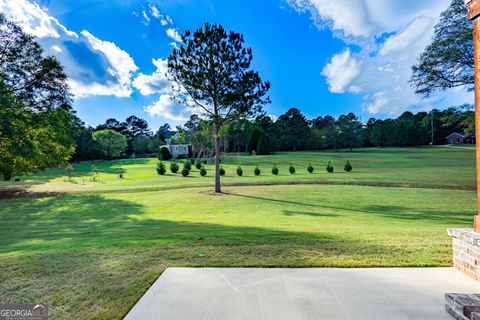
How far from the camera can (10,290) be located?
3.06 m

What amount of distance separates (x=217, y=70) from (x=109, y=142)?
48059 mm

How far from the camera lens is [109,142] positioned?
55219 mm

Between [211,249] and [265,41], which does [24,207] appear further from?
[265,41]

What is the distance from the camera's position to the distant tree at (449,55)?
14062mm

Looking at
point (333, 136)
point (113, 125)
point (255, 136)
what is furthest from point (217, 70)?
point (113, 125)

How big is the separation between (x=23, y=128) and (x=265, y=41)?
588 inches

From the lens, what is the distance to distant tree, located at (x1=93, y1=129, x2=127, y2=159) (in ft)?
176

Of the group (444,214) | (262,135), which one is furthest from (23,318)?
(262,135)

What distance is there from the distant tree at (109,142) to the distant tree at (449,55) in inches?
2073

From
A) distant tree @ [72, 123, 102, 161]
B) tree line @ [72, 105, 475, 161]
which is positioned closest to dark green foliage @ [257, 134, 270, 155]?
A: tree line @ [72, 105, 475, 161]

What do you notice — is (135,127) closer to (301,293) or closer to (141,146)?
(141,146)

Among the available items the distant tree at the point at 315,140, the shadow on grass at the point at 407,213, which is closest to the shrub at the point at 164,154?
the distant tree at the point at 315,140

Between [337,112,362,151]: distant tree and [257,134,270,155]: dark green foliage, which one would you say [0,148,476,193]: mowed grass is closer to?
[257,134,270,155]: dark green foliage

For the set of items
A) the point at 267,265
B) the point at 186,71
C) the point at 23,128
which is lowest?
the point at 267,265
